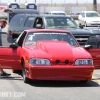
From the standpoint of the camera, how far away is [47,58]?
1093 cm

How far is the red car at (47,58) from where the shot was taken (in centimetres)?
1090

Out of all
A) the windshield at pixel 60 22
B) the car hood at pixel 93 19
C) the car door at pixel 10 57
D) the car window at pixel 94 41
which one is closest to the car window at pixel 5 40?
the car door at pixel 10 57

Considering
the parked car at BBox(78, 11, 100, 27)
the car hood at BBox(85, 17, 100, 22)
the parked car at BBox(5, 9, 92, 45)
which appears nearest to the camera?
the parked car at BBox(5, 9, 92, 45)

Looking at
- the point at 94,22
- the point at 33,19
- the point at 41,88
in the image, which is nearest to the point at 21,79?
the point at 41,88

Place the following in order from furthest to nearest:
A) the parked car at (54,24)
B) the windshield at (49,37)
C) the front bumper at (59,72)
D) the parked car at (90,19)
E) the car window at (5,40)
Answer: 1. the parked car at (90,19)
2. the parked car at (54,24)
3. the car window at (5,40)
4. the windshield at (49,37)
5. the front bumper at (59,72)

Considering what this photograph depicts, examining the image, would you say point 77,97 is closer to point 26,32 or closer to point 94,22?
point 26,32

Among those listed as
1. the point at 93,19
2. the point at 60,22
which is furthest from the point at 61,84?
the point at 93,19

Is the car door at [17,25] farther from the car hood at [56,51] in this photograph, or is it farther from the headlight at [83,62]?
the headlight at [83,62]

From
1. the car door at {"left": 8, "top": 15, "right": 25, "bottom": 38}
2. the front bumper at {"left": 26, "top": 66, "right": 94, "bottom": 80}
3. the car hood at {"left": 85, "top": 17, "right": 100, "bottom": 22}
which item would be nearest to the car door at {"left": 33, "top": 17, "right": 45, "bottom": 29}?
the car door at {"left": 8, "top": 15, "right": 25, "bottom": 38}

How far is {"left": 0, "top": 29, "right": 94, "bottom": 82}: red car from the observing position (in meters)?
10.9

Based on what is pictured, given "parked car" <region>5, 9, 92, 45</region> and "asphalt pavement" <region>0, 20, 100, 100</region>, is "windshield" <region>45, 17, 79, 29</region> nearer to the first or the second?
"parked car" <region>5, 9, 92, 45</region>

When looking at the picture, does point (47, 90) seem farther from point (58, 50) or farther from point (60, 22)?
point (60, 22)

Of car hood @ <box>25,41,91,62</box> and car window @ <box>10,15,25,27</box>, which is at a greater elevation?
car hood @ <box>25,41,91,62</box>

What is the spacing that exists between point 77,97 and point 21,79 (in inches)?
122
